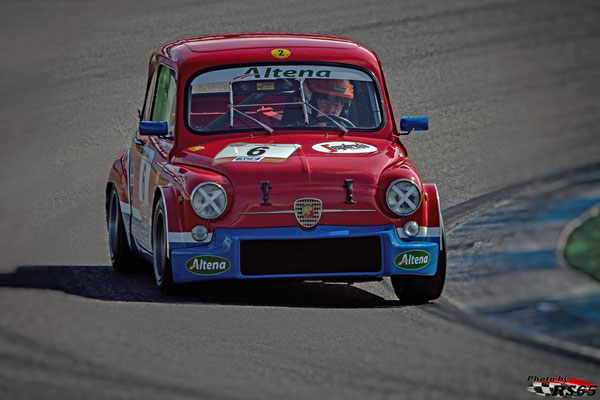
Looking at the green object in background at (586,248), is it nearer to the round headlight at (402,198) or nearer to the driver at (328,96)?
the round headlight at (402,198)

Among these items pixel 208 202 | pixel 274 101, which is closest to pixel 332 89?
pixel 274 101

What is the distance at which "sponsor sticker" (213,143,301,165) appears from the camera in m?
8.38

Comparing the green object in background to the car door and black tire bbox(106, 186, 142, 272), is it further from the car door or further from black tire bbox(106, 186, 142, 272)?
black tire bbox(106, 186, 142, 272)

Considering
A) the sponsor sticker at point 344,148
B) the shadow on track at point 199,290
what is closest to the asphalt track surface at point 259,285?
the shadow on track at point 199,290

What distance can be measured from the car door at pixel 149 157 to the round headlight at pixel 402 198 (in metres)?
1.60

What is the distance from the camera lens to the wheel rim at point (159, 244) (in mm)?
8469

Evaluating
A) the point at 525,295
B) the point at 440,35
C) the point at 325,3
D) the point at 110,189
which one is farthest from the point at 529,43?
the point at 525,295

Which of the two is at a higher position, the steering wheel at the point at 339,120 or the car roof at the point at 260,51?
the car roof at the point at 260,51

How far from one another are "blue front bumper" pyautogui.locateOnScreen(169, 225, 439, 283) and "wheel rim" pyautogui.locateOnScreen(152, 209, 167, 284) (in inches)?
14.0

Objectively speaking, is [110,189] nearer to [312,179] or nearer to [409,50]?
[312,179]

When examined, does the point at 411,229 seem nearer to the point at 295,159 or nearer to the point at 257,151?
the point at 295,159

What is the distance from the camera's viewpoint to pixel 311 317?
7590mm

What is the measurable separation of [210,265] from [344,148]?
126cm

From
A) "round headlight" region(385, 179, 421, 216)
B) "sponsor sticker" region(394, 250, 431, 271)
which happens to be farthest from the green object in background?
"round headlight" region(385, 179, 421, 216)
